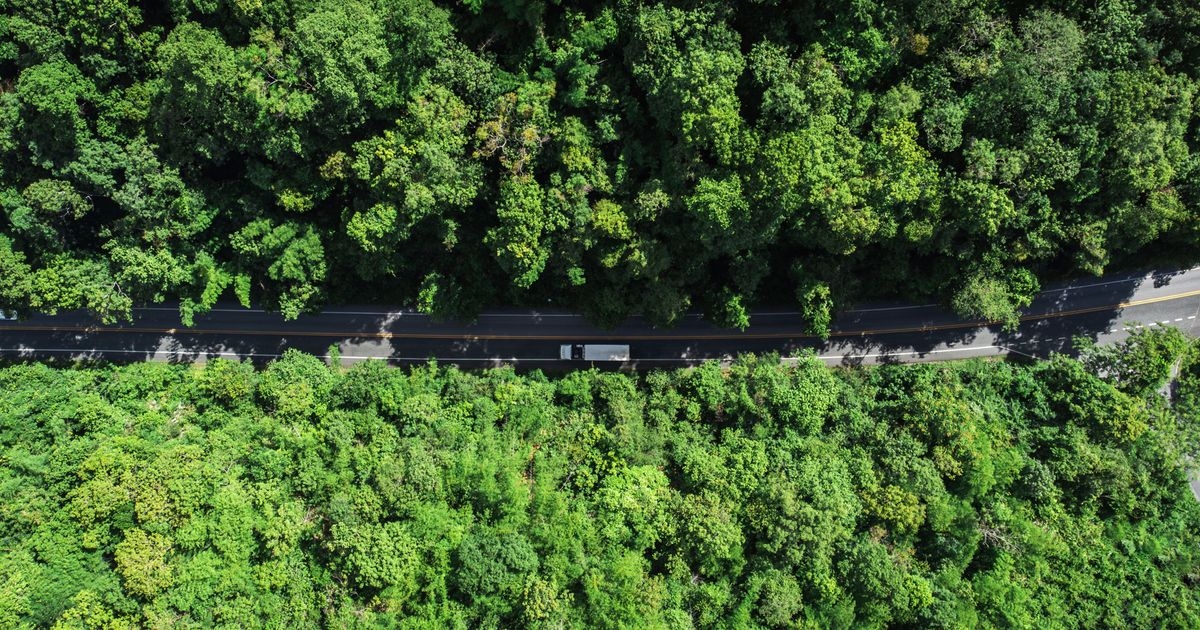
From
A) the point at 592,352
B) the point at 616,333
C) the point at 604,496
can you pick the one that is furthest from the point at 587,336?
the point at 604,496

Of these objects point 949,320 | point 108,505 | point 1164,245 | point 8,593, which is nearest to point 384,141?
point 108,505

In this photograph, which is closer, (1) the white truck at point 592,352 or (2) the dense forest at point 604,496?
(2) the dense forest at point 604,496

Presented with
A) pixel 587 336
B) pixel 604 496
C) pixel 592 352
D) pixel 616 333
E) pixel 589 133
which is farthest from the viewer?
pixel 616 333

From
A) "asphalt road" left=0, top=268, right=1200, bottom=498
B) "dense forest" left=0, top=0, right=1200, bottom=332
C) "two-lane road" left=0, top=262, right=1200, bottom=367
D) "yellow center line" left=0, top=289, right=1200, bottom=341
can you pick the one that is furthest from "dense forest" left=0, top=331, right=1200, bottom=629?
"dense forest" left=0, top=0, right=1200, bottom=332

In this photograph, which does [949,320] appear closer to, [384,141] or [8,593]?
[384,141]

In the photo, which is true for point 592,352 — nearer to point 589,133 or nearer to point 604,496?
point 604,496

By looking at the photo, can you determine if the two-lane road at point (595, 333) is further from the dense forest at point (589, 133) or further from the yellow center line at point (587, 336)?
the dense forest at point (589, 133)

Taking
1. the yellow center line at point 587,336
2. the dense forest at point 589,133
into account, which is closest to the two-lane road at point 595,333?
the yellow center line at point 587,336
